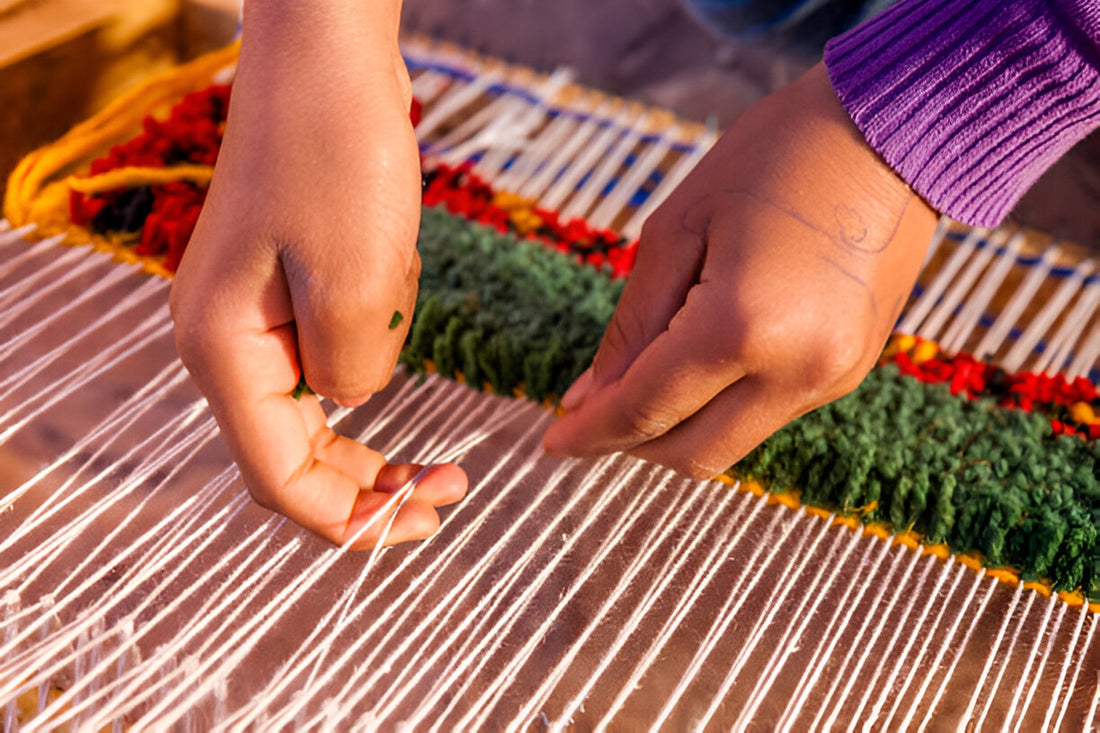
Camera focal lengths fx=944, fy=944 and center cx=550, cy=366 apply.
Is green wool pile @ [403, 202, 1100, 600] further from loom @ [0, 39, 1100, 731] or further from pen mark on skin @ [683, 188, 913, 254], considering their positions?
pen mark on skin @ [683, 188, 913, 254]

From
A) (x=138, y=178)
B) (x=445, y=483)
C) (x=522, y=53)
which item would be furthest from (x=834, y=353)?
(x=522, y=53)

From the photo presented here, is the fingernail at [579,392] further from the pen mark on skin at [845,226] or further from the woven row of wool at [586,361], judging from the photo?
the pen mark on skin at [845,226]

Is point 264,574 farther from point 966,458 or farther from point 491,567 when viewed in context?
point 966,458

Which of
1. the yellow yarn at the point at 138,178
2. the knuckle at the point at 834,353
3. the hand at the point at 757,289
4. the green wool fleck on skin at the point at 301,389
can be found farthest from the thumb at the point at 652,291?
the yellow yarn at the point at 138,178

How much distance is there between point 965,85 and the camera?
0.69 m

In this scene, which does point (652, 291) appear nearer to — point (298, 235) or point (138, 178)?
point (298, 235)

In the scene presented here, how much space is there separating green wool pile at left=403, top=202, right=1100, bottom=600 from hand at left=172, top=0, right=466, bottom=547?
0.20 metres

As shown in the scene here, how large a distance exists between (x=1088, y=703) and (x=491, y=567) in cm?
45

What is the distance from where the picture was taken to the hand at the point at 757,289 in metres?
0.64

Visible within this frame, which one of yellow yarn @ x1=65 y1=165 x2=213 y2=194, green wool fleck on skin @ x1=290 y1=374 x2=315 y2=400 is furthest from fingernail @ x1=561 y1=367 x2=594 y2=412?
yellow yarn @ x1=65 y1=165 x2=213 y2=194

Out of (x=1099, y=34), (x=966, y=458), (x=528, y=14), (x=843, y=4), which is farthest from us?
(x=528, y=14)

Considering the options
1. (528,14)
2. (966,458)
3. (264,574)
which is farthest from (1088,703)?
(528,14)

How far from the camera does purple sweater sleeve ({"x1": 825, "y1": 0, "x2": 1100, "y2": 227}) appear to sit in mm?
678

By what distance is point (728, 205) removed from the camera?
682mm
